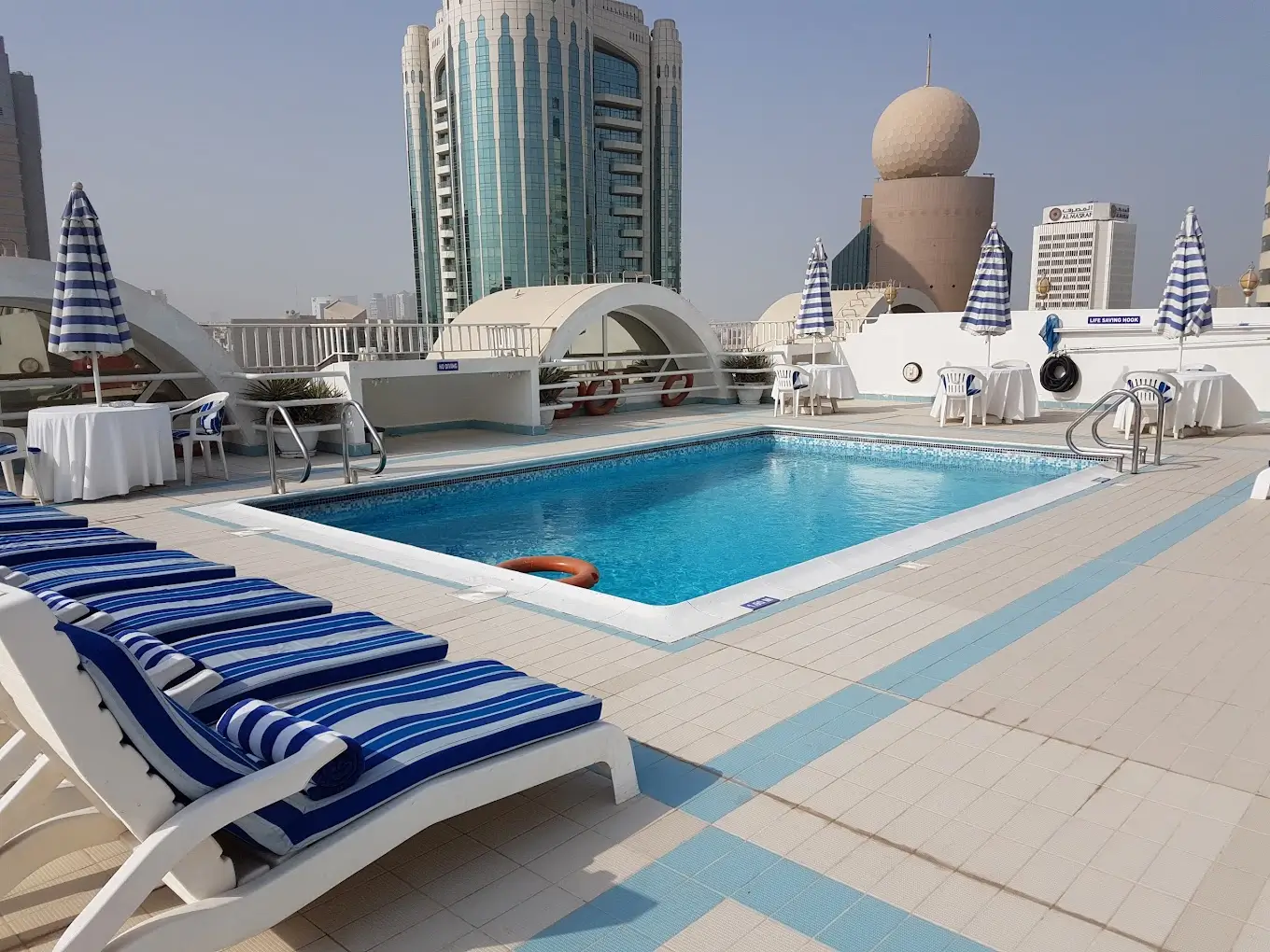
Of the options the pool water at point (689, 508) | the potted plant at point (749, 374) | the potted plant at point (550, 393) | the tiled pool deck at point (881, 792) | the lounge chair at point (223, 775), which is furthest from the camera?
Answer: the potted plant at point (749, 374)

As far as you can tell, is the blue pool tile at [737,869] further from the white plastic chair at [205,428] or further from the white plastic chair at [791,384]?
the white plastic chair at [791,384]

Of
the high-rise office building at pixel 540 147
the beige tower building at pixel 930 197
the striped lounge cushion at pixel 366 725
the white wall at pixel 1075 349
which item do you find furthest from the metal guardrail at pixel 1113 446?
the high-rise office building at pixel 540 147

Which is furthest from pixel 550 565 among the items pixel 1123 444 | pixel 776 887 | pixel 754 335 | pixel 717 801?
pixel 754 335

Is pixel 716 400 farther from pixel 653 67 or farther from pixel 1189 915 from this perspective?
pixel 653 67

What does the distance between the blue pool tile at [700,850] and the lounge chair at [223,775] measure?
0.32 metres

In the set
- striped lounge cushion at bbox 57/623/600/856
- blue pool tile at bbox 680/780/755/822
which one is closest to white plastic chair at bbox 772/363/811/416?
blue pool tile at bbox 680/780/755/822

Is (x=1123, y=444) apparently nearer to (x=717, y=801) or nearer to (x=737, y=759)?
(x=737, y=759)

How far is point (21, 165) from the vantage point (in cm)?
8831

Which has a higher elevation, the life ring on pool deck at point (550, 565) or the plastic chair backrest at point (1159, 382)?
the plastic chair backrest at point (1159, 382)

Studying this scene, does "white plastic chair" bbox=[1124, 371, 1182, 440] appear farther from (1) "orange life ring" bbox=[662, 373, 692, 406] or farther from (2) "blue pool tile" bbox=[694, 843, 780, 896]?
(2) "blue pool tile" bbox=[694, 843, 780, 896]

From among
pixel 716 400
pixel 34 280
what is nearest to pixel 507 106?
pixel 716 400

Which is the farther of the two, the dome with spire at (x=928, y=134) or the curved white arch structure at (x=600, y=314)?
the dome with spire at (x=928, y=134)

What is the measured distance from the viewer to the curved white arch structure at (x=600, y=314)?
46.4 ft

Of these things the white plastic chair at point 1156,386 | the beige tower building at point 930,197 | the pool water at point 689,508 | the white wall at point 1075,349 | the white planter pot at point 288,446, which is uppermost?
the beige tower building at point 930,197
